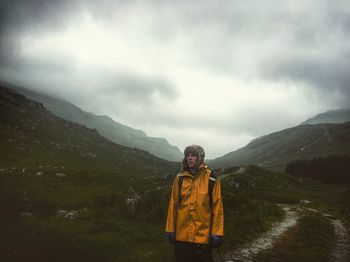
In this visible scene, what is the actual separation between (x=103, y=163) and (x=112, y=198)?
7758 cm

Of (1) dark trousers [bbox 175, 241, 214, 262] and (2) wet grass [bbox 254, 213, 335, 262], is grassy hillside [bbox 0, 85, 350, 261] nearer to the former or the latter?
(2) wet grass [bbox 254, 213, 335, 262]

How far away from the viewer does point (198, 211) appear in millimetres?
8547

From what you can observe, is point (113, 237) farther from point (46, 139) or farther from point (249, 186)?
point (46, 139)

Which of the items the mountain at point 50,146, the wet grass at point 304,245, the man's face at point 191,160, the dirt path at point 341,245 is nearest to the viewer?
the man's face at point 191,160

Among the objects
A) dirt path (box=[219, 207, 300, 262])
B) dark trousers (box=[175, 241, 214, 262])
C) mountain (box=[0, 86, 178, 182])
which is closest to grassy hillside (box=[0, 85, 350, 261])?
dirt path (box=[219, 207, 300, 262])

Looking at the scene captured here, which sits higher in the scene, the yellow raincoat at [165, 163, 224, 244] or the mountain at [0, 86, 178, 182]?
the mountain at [0, 86, 178, 182]

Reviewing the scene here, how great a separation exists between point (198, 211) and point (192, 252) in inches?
42.5

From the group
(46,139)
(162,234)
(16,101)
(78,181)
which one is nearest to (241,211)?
(162,234)

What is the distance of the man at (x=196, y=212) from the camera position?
334 inches

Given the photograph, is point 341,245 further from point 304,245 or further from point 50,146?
point 50,146

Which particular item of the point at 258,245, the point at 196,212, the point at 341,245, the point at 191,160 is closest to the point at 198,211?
the point at 196,212

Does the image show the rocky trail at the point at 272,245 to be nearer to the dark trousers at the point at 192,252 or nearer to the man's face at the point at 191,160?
the dark trousers at the point at 192,252

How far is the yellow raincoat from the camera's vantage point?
8.48 metres

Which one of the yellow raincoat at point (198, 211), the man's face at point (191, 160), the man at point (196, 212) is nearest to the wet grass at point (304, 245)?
the man at point (196, 212)
